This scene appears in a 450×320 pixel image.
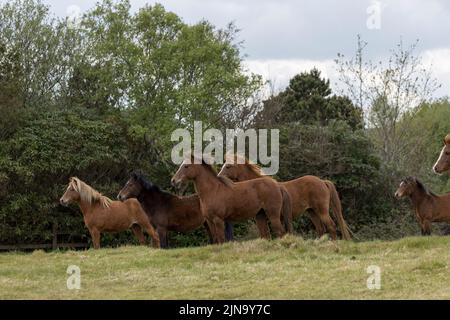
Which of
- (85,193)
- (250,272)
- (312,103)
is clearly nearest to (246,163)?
(85,193)

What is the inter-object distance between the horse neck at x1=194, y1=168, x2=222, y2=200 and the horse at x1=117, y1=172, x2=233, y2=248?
298cm

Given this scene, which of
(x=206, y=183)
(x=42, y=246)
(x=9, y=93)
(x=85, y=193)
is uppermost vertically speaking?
(x=9, y=93)

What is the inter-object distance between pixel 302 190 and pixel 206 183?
10.2 ft

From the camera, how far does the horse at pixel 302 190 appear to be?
17.1 meters

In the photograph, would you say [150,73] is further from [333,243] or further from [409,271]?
[409,271]

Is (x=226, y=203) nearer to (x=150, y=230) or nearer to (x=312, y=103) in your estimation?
(x=150, y=230)

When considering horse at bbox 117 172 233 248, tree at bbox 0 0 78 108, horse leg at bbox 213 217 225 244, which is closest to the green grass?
horse leg at bbox 213 217 225 244

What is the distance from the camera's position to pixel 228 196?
49.2 feet

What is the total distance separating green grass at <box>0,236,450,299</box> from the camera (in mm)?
9766

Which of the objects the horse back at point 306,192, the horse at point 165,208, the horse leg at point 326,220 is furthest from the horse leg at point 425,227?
the horse at point 165,208

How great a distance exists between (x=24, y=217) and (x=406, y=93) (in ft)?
57.5

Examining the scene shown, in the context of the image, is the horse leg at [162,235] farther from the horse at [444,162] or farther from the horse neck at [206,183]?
the horse at [444,162]
